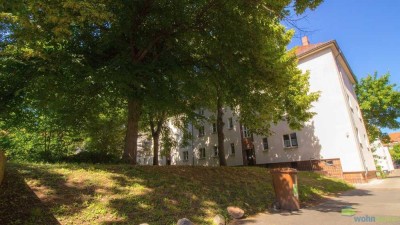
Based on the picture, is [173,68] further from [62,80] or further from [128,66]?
[62,80]

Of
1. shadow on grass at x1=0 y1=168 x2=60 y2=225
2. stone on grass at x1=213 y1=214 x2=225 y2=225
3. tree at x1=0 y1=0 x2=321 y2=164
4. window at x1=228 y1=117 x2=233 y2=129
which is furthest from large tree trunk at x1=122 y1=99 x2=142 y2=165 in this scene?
window at x1=228 y1=117 x2=233 y2=129

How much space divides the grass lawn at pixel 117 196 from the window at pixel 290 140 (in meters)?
15.4

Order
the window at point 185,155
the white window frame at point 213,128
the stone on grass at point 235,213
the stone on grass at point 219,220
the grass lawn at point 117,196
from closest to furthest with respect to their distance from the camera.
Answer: the grass lawn at point 117,196 → the stone on grass at point 219,220 → the stone on grass at point 235,213 → the white window frame at point 213,128 → the window at point 185,155

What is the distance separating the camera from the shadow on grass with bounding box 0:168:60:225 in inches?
216

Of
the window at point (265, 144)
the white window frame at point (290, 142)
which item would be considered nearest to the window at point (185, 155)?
the window at point (265, 144)

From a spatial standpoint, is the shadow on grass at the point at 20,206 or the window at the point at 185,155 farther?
the window at the point at 185,155

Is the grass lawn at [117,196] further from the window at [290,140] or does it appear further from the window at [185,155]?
the window at [185,155]

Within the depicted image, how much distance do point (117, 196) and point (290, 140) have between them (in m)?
21.9

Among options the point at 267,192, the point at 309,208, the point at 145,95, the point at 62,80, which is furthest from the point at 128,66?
the point at 309,208

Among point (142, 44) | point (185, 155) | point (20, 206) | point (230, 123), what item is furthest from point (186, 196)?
point (185, 155)

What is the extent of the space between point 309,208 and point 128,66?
8.65 metres

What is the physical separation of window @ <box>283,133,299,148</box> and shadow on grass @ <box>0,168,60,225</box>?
23463mm

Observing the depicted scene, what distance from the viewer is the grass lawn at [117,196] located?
5.96 meters

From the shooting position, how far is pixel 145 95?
1098 centimetres
